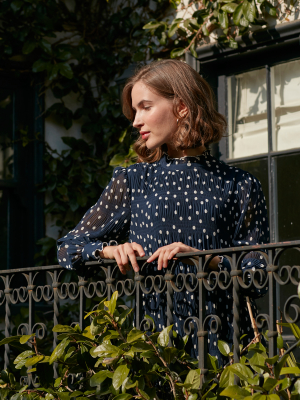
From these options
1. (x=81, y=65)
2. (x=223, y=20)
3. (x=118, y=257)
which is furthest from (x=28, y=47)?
(x=118, y=257)

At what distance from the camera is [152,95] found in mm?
2330

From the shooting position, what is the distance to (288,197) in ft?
12.4

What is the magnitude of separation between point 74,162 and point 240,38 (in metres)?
1.68

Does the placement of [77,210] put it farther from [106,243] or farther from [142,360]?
[142,360]

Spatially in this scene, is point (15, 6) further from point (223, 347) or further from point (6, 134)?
point (223, 347)

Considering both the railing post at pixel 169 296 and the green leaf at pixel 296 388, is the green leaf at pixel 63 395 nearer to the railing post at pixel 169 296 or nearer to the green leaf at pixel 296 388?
the railing post at pixel 169 296

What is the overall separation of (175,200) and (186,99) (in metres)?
0.41

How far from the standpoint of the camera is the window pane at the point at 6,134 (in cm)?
466

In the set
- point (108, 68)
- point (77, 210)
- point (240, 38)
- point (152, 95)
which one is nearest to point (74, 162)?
point (77, 210)

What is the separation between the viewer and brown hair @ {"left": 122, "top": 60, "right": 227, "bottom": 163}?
233cm

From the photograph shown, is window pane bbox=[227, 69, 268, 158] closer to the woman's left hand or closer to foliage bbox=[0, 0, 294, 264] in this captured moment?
foliage bbox=[0, 0, 294, 264]

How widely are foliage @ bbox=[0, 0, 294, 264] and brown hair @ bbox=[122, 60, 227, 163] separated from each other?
193cm

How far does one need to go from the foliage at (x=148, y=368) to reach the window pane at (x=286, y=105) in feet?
6.70

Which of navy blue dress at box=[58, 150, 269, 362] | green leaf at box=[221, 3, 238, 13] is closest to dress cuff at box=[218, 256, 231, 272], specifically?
navy blue dress at box=[58, 150, 269, 362]
